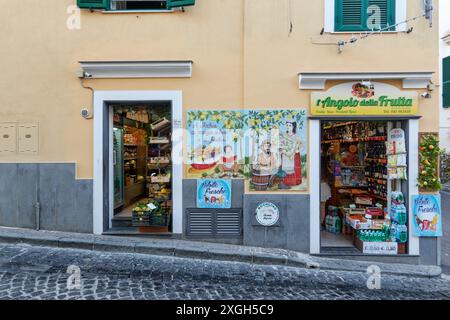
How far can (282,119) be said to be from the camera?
6355 millimetres

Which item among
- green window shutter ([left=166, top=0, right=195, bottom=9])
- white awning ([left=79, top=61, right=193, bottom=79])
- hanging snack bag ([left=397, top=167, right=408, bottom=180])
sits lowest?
hanging snack bag ([left=397, top=167, right=408, bottom=180])

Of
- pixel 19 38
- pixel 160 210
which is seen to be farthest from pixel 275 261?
pixel 19 38

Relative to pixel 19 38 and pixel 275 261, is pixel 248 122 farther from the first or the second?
pixel 19 38

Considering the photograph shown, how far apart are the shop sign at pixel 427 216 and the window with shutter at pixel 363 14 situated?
3.39 m

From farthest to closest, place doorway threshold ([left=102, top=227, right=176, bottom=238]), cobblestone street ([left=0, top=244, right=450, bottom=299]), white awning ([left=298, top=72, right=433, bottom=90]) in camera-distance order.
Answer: doorway threshold ([left=102, top=227, right=176, bottom=238]), white awning ([left=298, top=72, right=433, bottom=90]), cobblestone street ([left=0, top=244, right=450, bottom=299])

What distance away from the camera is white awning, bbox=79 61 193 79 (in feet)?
20.7

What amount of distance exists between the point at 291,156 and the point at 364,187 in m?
2.47

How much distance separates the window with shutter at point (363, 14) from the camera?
636cm

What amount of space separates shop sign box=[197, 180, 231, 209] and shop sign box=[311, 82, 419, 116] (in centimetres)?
223

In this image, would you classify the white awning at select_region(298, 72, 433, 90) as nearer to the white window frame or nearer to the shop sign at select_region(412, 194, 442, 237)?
the white window frame

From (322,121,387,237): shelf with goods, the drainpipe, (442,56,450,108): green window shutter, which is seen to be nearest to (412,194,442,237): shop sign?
(322,121,387,237): shelf with goods

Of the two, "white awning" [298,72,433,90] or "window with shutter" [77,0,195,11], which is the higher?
"window with shutter" [77,0,195,11]

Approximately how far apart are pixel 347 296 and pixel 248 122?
11.3ft

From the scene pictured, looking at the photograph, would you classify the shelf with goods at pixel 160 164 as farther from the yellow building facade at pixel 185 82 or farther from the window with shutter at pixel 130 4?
the window with shutter at pixel 130 4
